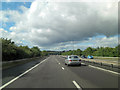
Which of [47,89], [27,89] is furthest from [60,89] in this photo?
[27,89]

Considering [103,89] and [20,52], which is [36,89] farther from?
[20,52]

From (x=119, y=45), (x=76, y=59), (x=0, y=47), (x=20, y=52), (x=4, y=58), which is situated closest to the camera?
(x=76, y=59)

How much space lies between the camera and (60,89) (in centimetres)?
595

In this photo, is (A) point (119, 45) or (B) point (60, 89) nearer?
(B) point (60, 89)

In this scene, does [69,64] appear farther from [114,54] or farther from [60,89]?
[114,54]

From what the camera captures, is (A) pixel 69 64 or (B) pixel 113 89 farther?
(A) pixel 69 64

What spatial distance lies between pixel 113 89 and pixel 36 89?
12.0 feet

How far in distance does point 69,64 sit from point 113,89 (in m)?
12.8

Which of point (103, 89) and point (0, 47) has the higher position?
point (0, 47)

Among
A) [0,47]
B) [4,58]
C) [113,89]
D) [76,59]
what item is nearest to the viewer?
[113,89]

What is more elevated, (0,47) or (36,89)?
(0,47)

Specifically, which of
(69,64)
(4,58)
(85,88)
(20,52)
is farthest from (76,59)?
(20,52)

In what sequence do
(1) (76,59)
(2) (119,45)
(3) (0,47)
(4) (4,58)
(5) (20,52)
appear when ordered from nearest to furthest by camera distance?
1. (1) (76,59)
2. (3) (0,47)
3. (4) (4,58)
4. (5) (20,52)
5. (2) (119,45)

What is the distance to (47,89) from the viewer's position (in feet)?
19.5
